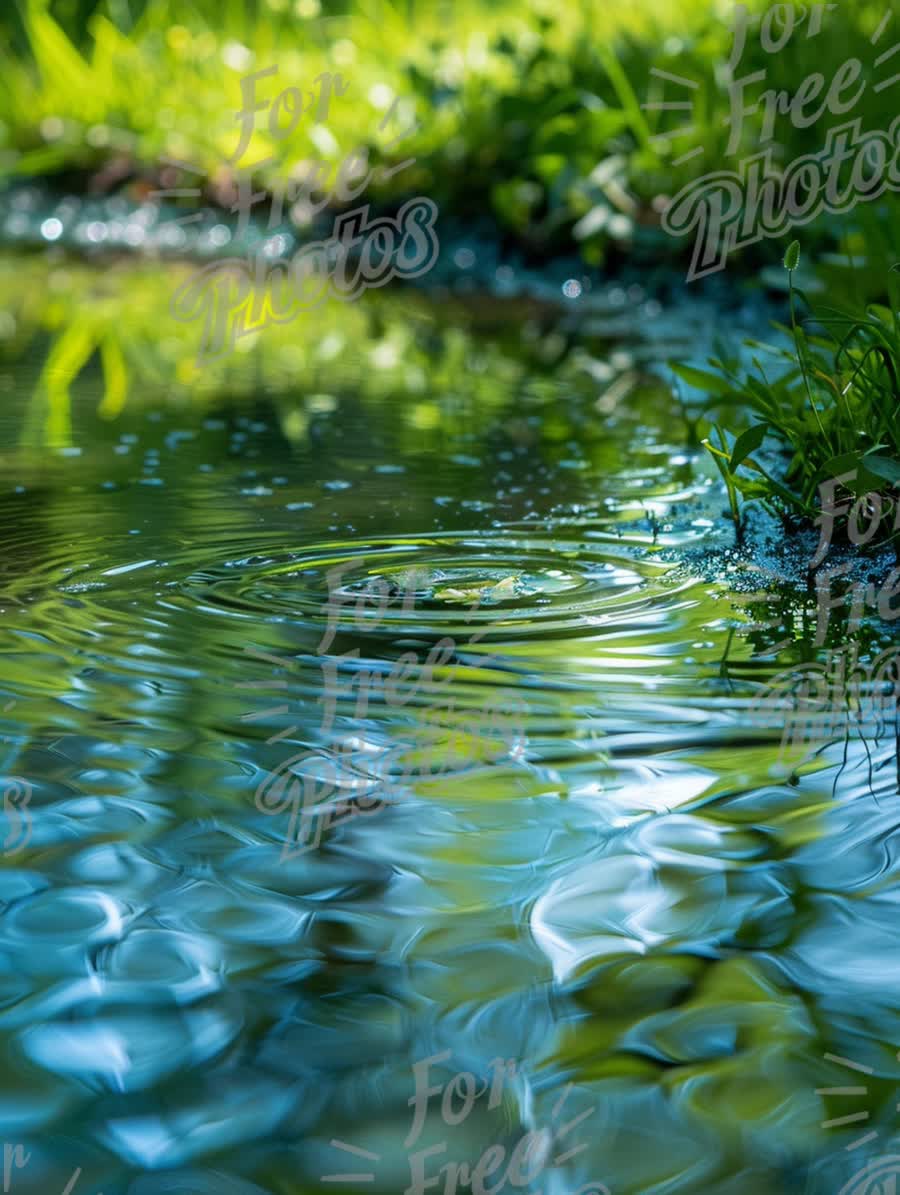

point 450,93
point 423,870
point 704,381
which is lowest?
point 423,870

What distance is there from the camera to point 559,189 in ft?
18.4

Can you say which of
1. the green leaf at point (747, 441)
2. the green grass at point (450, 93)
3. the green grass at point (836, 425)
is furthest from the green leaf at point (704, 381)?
the green grass at point (450, 93)

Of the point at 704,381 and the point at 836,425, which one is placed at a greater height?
the point at 704,381

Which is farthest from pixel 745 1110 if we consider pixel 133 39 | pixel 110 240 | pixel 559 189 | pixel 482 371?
pixel 133 39

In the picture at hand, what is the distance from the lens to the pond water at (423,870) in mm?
1108

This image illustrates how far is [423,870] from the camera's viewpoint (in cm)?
145

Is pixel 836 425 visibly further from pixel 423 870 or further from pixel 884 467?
pixel 423 870

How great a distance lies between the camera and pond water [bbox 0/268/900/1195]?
111cm

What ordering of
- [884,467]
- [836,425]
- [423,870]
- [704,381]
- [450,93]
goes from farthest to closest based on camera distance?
[450,93], [704,381], [836,425], [884,467], [423,870]

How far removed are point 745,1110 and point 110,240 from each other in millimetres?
7308

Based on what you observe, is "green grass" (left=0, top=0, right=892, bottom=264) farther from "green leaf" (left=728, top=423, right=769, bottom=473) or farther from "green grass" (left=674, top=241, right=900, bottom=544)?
"green leaf" (left=728, top=423, right=769, bottom=473)

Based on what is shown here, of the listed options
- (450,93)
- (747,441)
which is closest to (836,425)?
(747,441)

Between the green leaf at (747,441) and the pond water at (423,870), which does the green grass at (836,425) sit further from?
the pond water at (423,870)

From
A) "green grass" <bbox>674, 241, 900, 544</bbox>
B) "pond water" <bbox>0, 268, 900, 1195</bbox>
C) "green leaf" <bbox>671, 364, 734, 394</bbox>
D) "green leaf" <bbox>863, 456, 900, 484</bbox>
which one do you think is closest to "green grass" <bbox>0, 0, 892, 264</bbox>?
Answer: "green leaf" <bbox>671, 364, 734, 394</bbox>
